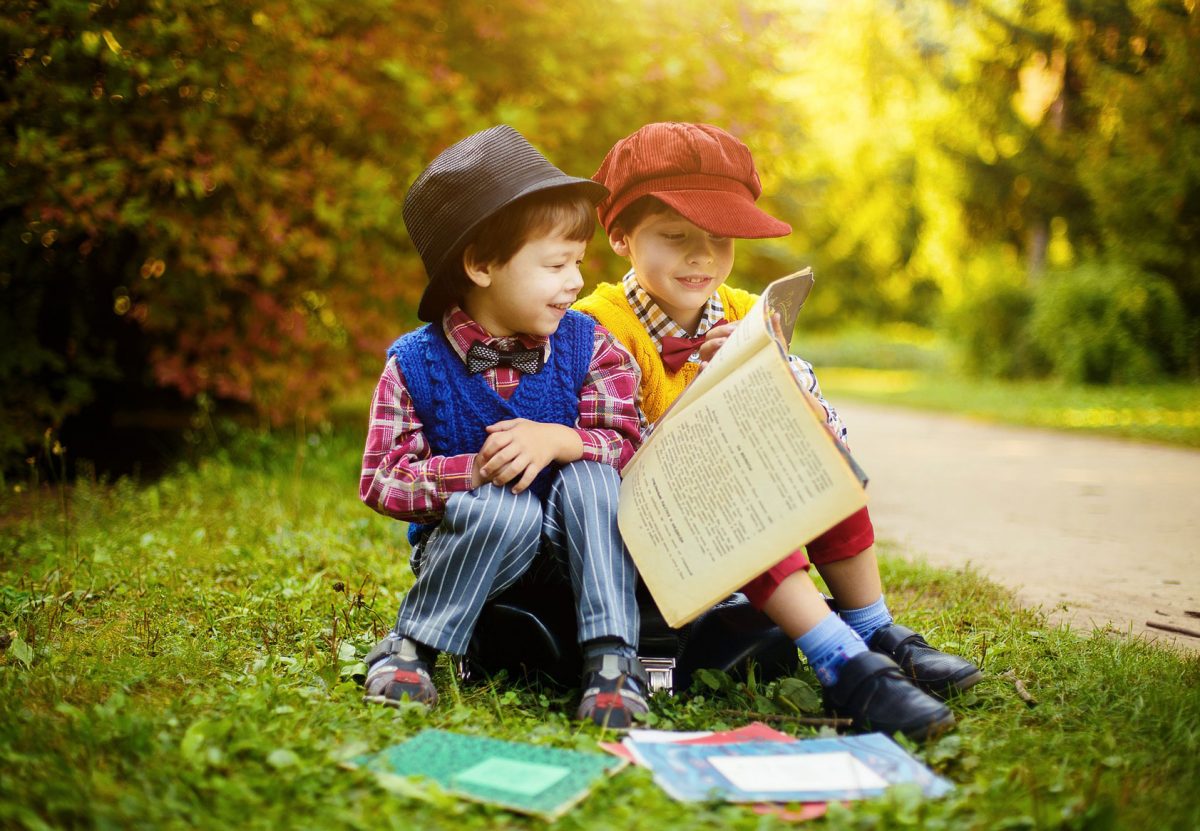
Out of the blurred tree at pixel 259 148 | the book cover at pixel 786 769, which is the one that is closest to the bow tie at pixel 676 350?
the book cover at pixel 786 769

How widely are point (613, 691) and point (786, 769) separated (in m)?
0.41

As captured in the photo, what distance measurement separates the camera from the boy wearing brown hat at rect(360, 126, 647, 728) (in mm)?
2137

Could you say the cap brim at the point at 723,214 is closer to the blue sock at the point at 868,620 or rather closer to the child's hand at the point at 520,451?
the child's hand at the point at 520,451

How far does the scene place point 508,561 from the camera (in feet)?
7.15

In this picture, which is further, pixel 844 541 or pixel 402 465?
pixel 844 541

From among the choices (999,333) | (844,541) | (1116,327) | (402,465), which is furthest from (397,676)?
(999,333)

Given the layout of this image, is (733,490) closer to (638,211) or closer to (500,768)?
(500,768)

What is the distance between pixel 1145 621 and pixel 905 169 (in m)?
21.0

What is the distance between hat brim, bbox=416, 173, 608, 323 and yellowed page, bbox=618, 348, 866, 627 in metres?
0.57

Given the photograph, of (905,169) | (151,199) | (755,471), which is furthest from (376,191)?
(905,169)

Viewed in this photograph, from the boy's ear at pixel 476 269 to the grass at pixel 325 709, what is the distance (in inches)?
35.4

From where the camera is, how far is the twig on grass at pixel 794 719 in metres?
2.04

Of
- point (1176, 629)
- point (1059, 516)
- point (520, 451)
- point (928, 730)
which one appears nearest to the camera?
point (928, 730)

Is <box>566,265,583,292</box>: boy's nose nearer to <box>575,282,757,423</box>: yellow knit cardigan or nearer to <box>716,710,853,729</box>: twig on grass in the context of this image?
<box>575,282,757,423</box>: yellow knit cardigan
